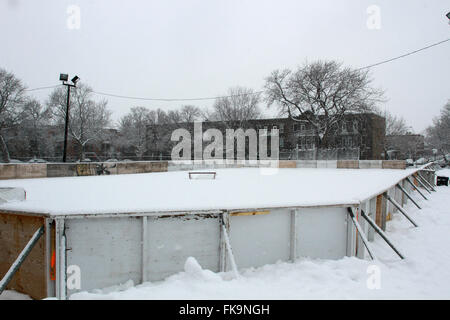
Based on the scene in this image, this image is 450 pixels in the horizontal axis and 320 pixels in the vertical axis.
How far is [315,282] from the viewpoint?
479cm

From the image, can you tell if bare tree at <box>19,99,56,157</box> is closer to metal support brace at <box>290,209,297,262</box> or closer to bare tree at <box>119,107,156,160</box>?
bare tree at <box>119,107,156,160</box>

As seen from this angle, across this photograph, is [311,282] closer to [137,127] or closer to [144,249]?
[144,249]

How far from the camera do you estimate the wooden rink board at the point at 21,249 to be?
5090 mm

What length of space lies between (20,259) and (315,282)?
195 inches

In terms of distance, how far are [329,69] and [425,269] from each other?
3612 cm

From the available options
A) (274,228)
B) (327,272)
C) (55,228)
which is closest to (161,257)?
(55,228)

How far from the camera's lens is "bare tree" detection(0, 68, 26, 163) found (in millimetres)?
40844

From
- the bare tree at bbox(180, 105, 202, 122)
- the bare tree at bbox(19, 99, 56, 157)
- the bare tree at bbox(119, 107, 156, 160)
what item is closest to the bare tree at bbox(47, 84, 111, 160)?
the bare tree at bbox(19, 99, 56, 157)

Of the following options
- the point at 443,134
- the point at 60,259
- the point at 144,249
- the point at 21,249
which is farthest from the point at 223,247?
the point at 443,134

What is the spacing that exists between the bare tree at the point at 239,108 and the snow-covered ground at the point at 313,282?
4848 centimetres

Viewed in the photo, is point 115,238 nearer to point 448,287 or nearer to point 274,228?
point 274,228

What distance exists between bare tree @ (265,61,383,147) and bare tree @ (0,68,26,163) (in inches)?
1461

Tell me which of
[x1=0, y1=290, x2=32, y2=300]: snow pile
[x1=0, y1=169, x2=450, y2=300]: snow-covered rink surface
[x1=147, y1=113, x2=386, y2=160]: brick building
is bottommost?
[x1=0, y1=290, x2=32, y2=300]: snow pile

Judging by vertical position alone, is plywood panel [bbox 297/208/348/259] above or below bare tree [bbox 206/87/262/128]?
below
